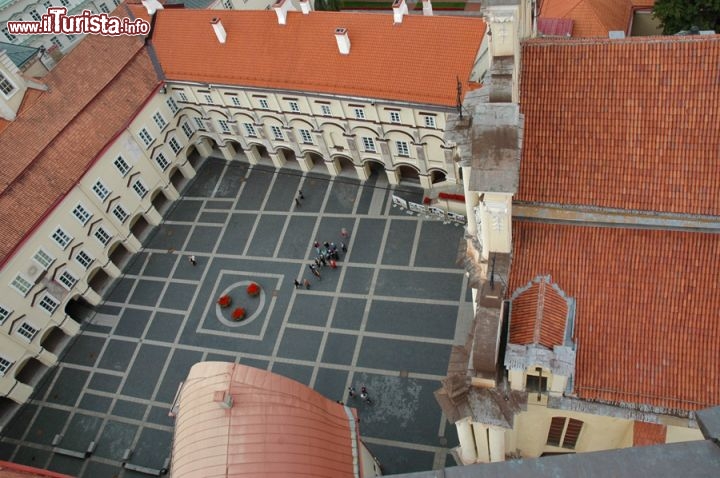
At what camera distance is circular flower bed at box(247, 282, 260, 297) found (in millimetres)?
45781

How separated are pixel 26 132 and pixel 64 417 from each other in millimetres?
23105

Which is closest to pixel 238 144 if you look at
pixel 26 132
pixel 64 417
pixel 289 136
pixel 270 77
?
pixel 289 136

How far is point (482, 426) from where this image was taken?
75.6 feet

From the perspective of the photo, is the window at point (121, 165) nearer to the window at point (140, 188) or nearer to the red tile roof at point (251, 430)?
the window at point (140, 188)

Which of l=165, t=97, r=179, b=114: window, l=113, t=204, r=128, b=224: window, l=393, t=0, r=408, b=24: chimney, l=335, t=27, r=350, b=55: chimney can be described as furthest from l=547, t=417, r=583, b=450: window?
l=165, t=97, r=179, b=114: window

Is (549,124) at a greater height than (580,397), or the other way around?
(549,124)

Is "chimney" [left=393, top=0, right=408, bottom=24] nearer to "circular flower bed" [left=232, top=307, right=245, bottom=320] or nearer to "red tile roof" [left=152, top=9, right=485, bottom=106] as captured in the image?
"red tile roof" [left=152, top=9, right=485, bottom=106]

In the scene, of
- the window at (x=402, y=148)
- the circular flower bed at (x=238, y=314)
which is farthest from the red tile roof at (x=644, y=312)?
the circular flower bed at (x=238, y=314)

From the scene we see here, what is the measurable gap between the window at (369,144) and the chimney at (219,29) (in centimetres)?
1524

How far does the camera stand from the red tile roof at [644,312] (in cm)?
2058

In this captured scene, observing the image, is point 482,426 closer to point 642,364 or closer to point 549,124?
point 642,364

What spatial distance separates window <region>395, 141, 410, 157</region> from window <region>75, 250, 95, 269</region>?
28.1 m

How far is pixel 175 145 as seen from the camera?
176ft

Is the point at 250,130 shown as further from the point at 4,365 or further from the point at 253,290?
the point at 4,365
